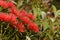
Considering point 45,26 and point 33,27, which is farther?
point 45,26

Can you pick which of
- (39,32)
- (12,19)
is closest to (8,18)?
(12,19)

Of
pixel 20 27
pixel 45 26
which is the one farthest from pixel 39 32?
pixel 20 27

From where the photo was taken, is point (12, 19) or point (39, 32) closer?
point (12, 19)

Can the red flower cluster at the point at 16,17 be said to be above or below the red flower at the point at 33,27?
above

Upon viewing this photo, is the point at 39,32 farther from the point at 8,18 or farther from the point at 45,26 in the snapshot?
the point at 8,18

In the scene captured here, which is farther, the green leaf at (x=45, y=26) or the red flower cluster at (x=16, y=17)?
the green leaf at (x=45, y=26)

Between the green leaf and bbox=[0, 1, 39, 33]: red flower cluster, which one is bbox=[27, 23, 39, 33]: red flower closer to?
bbox=[0, 1, 39, 33]: red flower cluster

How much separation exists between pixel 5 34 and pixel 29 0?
0.60 m

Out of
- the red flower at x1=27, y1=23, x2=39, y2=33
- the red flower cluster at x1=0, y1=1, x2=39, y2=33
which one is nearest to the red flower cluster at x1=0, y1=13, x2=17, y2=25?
the red flower cluster at x1=0, y1=1, x2=39, y2=33

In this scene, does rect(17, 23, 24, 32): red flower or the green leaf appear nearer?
rect(17, 23, 24, 32): red flower

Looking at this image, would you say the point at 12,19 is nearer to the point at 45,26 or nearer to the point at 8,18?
the point at 8,18

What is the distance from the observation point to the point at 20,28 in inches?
57.6

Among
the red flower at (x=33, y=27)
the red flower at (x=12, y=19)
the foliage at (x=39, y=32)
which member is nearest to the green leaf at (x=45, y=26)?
the foliage at (x=39, y=32)

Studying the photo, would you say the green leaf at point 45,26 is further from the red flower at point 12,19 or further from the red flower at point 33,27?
the red flower at point 12,19
